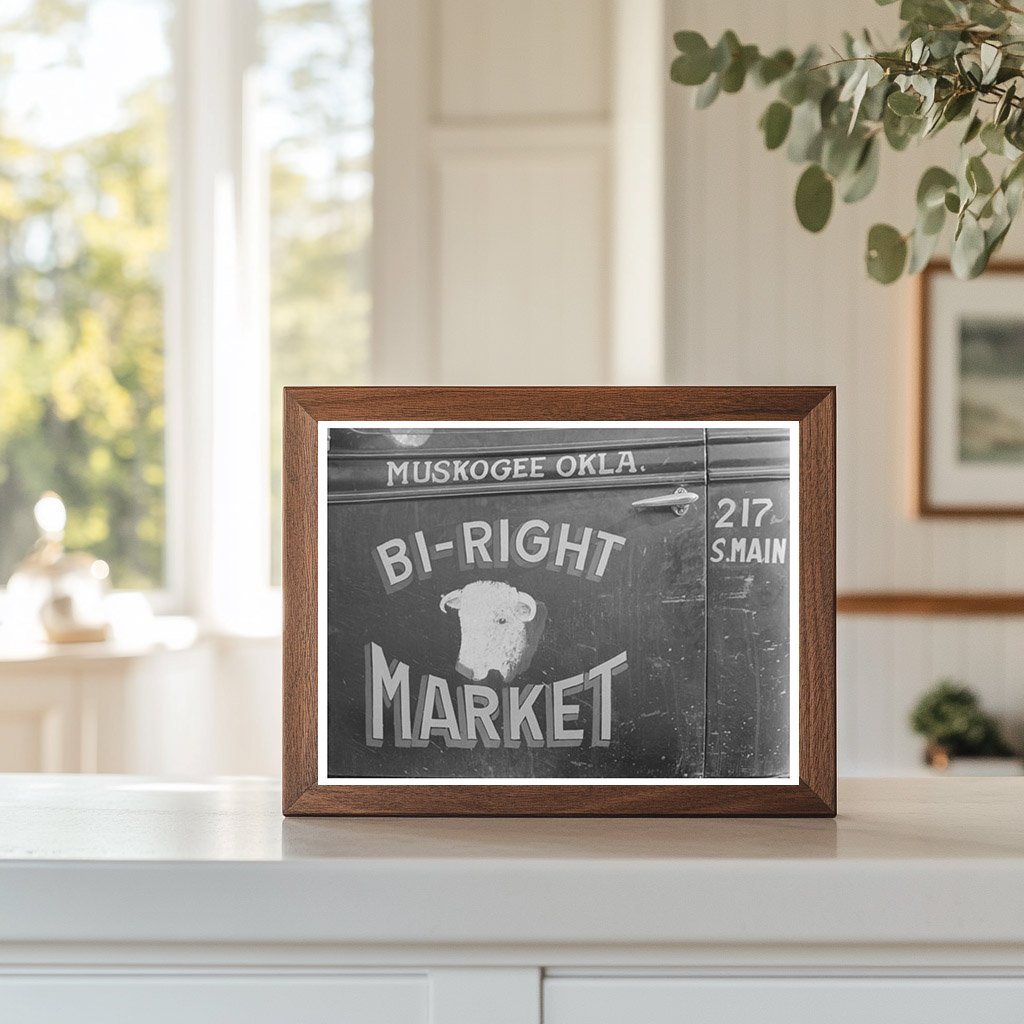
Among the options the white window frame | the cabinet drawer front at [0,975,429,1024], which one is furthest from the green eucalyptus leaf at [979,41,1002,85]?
the white window frame

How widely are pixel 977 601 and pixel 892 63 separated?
239 cm

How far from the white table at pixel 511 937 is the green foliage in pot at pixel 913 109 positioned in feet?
0.86

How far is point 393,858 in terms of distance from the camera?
0.41m

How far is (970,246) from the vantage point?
46 cm

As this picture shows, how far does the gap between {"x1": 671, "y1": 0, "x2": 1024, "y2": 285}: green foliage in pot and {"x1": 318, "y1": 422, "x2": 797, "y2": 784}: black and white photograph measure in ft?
0.38

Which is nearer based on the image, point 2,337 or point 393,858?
point 393,858

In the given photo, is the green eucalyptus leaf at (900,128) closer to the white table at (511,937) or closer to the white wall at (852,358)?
the white table at (511,937)

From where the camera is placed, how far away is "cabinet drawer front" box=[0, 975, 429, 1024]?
41 cm

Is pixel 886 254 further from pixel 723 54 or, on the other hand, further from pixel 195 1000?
pixel 195 1000

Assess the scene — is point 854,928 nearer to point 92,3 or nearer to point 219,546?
point 219,546

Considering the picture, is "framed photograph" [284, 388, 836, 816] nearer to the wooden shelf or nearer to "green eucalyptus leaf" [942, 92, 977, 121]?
"green eucalyptus leaf" [942, 92, 977, 121]

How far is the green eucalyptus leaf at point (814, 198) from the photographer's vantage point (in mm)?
532

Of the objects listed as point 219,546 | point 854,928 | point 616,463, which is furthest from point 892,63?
point 219,546

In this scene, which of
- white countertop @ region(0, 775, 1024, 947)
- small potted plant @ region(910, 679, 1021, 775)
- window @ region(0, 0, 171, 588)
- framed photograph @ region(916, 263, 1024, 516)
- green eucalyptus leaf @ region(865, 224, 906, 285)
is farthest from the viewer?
window @ region(0, 0, 171, 588)
